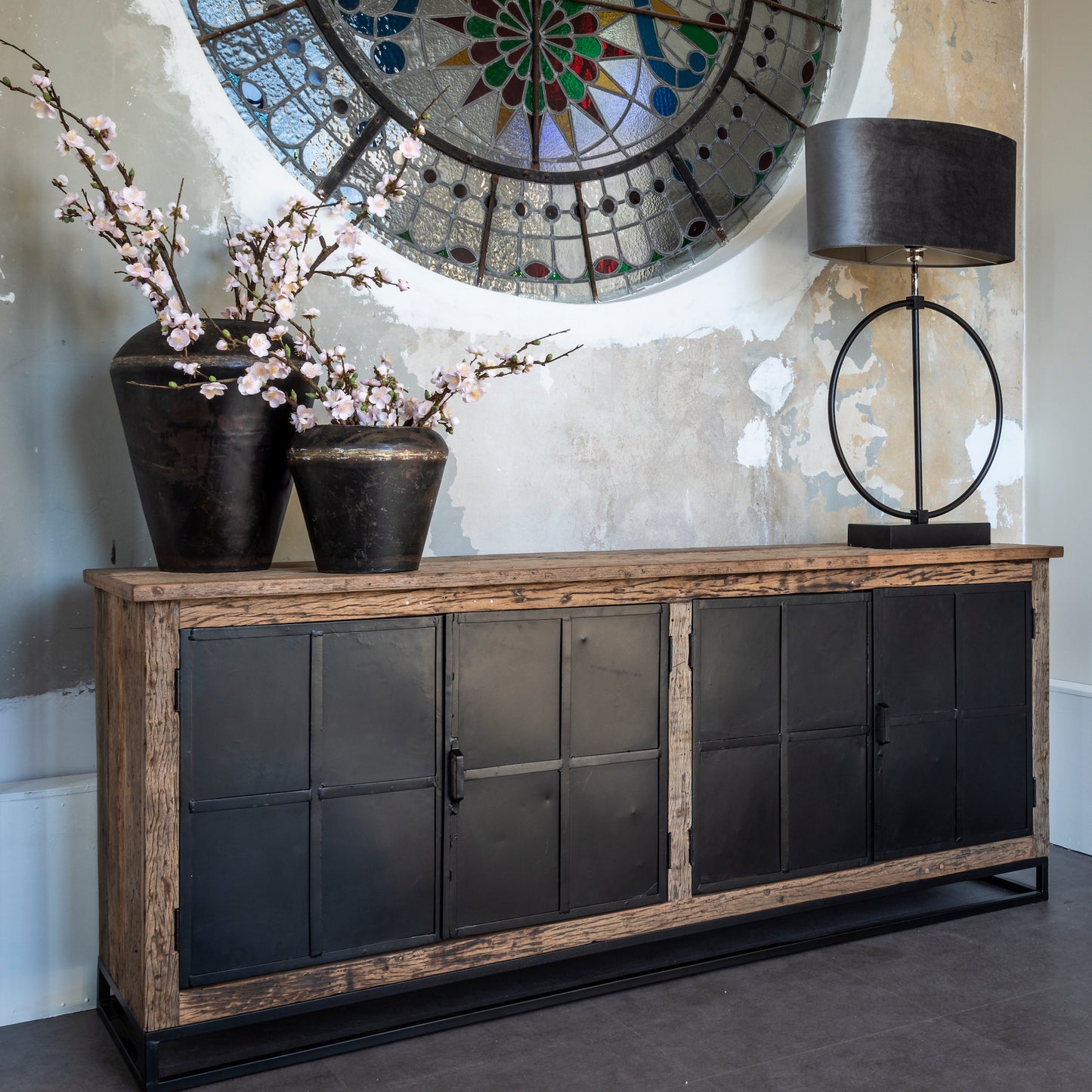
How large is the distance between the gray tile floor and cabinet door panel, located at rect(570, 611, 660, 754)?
537mm

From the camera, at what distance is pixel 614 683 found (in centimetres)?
215

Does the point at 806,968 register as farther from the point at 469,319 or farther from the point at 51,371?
the point at 51,371

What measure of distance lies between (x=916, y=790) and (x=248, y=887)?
1.56 metres

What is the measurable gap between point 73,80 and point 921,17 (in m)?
2.39

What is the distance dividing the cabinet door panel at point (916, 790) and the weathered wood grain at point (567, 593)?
37cm

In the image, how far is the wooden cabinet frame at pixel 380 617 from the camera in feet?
5.79

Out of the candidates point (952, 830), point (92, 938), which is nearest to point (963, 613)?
point (952, 830)

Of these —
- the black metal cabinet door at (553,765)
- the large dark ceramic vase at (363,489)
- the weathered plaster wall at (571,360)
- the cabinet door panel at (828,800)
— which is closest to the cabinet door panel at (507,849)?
the black metal cabinet door at (553,765)

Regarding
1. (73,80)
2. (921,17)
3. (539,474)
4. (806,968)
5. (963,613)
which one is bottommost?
(806,968)

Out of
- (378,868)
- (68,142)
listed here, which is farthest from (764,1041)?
(68,142)

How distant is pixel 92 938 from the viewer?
6.99ft

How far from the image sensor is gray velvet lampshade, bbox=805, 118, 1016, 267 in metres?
2.53

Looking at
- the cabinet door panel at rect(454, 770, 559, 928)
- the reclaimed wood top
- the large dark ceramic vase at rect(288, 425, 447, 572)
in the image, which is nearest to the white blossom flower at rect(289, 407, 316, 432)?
the large dark ceramic vase at rect(288, 425, 447, 572)

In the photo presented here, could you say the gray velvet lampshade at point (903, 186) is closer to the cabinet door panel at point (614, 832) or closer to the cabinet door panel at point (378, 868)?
the cabinet door panel at point (614, 832)
